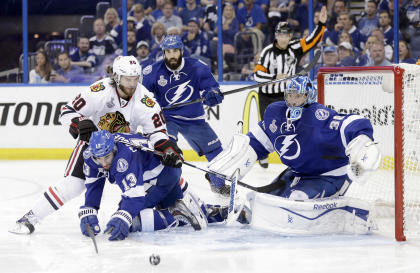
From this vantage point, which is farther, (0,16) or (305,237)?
(0,16)

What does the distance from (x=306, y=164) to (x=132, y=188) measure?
0.86 meters

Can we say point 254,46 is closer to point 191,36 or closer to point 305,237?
point 191,36

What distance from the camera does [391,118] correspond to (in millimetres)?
4625

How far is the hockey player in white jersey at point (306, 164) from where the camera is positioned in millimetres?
3879

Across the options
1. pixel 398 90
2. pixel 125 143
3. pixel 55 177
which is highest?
pixel 398 90

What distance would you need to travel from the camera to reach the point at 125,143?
12.8 ft

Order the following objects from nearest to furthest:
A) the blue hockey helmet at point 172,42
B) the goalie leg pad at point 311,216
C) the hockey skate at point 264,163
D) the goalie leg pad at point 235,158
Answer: the goalie leg pad at point 311,216 < the goalie leg pad at point 235,158 < the blue hockey helmet at point 172,42 < the hockey skate at point 264,163

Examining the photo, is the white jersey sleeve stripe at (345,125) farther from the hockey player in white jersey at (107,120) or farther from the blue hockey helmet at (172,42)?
the blue hockey helmet at (172,42)

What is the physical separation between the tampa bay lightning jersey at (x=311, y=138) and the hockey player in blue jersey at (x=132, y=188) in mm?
532

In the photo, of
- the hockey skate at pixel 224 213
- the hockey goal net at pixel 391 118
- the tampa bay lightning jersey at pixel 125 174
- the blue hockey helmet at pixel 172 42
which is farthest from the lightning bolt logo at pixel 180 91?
the tampa bay lightning jersey at pixel 125 174

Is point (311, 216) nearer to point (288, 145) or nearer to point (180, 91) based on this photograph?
point (288, 145)

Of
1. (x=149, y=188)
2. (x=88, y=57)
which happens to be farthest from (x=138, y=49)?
(x=149, y=188)

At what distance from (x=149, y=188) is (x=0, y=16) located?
4266 mm

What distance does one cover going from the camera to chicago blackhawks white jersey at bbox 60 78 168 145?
13.7 feet
